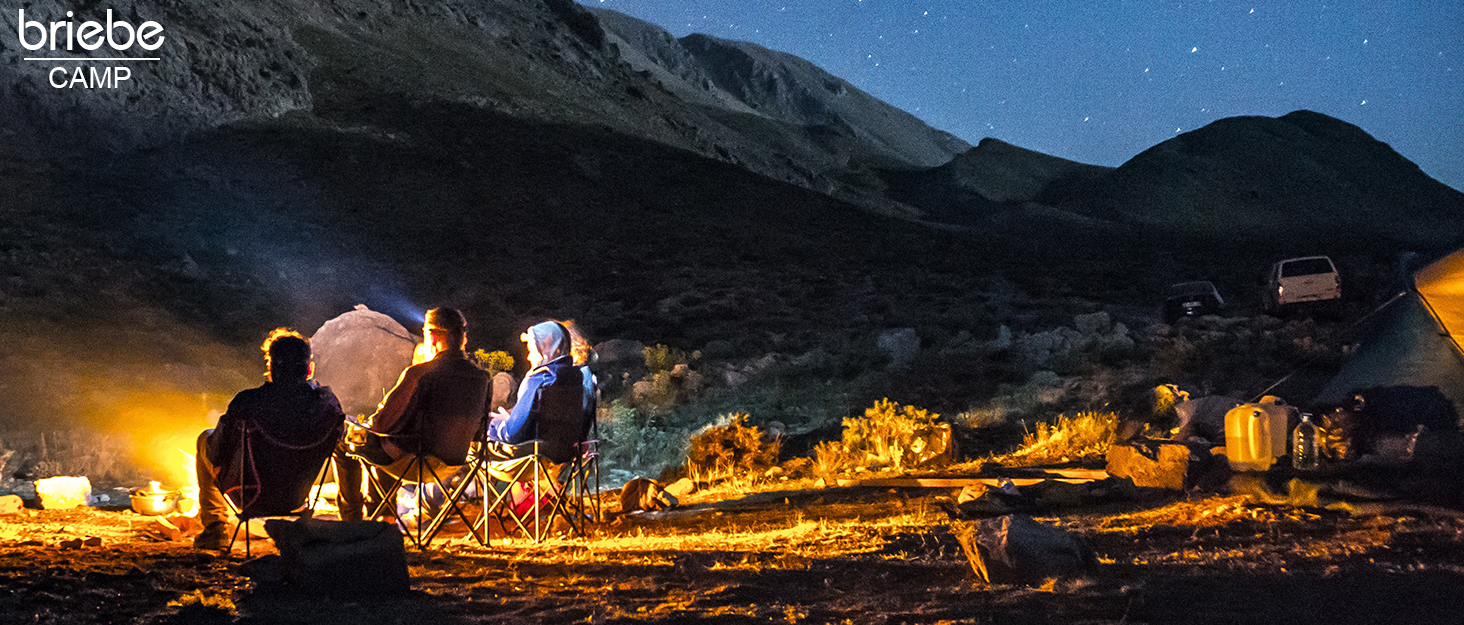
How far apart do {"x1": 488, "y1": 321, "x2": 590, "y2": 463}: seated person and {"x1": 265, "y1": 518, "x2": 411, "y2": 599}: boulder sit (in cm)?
191

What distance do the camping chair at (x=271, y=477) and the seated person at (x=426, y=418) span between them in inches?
14.6

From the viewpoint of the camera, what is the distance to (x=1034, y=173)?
75.9 m

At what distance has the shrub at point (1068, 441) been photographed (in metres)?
8.96

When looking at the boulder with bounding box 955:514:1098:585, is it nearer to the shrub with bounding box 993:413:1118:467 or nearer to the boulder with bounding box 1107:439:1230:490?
the boulder with bounding box 1107:439:1230:490

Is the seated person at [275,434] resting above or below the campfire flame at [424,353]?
below

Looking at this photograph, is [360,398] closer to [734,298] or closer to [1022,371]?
[1022,371]

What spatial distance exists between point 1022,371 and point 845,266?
18468 mm

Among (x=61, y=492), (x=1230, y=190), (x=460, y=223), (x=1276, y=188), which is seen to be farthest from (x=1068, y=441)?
(x=1276, y=188)

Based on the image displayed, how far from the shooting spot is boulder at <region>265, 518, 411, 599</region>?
4.15 metres

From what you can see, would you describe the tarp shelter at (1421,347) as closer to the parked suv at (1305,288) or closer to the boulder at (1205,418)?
the boulder at (1205,418)

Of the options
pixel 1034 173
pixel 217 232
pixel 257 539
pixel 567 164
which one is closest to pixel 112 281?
pixel 217 232

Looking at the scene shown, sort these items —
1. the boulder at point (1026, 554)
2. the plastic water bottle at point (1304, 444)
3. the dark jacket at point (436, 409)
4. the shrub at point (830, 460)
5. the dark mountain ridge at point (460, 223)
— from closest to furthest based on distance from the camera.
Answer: the boulder at point (1026, 554), the dark jacket at point (436, 409), the plastic water bottle at point (1304, 444), the shrub at point (830, 460), the dark mountain ridge at point (460, 223)

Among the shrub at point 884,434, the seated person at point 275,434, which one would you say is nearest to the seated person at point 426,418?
the seated person at point 275,434

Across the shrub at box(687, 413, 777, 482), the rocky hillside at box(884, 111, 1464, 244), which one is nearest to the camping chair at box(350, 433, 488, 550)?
the shrub at box(687, 413, 777, 482)
